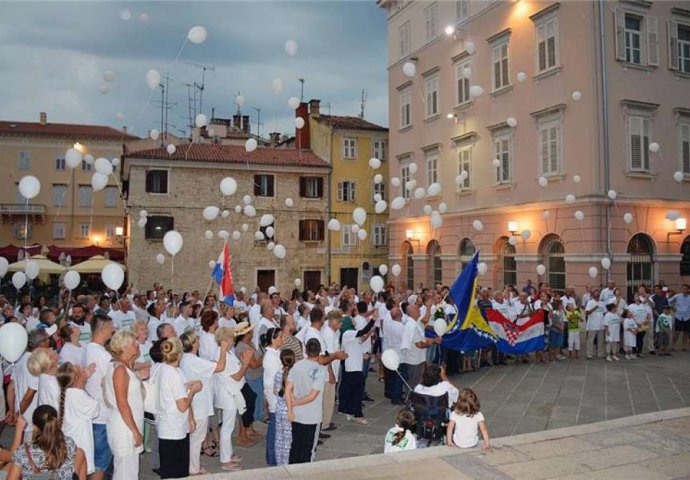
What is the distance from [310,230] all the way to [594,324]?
2015cm

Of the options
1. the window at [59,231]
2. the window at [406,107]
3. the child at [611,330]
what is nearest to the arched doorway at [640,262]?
the child at [611,330]

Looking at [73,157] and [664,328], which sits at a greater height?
[73,157]

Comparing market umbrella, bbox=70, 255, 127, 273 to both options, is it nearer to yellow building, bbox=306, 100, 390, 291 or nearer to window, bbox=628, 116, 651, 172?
yellow building, bbox=306, 100, 390, 291

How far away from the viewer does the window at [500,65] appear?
20.7 metres

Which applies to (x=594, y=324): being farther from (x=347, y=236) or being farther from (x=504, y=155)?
(x=347, y=236)

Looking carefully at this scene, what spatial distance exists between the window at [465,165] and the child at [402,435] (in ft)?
56.5

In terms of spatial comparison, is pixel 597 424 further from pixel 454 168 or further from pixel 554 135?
pixel 454 168

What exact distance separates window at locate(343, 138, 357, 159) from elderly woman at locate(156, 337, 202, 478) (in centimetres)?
2813

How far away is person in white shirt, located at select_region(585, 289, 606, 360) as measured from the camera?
13.5 meters

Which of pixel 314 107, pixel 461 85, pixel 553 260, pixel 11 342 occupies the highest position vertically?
pixel 314 107

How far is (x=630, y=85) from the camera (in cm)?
1812

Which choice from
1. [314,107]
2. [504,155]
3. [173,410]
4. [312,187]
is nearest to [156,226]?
[312,187]

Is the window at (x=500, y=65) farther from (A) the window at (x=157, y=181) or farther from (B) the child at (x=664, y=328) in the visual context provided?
(A) the window at (x=157, y=181)

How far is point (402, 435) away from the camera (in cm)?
566
